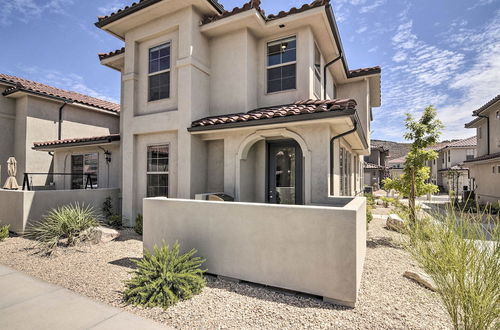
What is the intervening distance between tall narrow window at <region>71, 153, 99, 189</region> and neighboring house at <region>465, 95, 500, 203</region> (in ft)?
75.9

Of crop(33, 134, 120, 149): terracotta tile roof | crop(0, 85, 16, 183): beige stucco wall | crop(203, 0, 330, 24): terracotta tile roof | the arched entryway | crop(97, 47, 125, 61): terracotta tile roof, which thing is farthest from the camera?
crop(0, 85, 16, 183): beige stucco wall

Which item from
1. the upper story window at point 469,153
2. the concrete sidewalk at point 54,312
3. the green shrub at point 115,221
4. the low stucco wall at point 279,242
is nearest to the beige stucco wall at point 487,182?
the upper story window at point 469,153

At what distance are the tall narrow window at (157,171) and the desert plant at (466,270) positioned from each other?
821 centimetres

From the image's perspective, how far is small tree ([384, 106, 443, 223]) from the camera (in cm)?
882

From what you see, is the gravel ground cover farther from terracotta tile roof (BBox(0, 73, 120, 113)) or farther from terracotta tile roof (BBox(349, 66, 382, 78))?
terracotta tile roof (BBox(0, 73, 120, 113))

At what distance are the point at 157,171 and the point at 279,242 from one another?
6.54m

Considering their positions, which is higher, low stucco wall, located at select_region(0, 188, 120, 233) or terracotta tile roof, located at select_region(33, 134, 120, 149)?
terracotta tile roof, located at select_region(33, 134, 120, 149)

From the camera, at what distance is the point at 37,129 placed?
1373cm

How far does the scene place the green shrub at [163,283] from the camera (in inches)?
162

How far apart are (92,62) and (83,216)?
8140mm

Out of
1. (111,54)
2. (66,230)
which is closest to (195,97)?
(111,54)

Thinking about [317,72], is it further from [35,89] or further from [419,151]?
[35,89]

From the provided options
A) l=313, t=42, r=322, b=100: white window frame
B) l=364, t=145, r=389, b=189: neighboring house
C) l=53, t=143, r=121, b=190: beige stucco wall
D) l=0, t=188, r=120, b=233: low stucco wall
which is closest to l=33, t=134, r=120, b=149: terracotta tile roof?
l=53, t=143, r=121, b=190: beige stucco wall

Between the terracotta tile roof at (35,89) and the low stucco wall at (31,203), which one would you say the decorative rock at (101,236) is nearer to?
the low stucco wall at (31,203)
